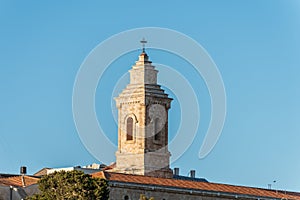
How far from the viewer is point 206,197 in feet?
357

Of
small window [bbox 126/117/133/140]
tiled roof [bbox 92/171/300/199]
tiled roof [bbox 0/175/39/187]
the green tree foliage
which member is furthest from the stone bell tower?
the green tree foliage

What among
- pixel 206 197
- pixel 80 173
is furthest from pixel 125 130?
pixel 80 173

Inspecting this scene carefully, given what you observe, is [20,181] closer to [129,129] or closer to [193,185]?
[129,129]

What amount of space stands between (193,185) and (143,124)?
792cm

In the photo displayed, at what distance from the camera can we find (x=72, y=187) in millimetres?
92250

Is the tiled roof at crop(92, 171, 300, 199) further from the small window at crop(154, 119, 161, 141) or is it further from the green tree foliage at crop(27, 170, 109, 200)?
the green tree foliage at crop(27, 170, 109, 200)

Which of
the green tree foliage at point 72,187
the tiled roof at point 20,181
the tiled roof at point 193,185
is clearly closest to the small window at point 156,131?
the tiled roof at point 193,185

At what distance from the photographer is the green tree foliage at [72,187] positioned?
302ft

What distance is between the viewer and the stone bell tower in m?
114

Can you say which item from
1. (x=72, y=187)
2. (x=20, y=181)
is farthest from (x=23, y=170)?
(x=72, y=187)

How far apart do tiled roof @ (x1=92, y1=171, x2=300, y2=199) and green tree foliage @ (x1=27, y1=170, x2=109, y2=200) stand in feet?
27.7

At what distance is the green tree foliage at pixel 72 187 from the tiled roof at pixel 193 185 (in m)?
8.43

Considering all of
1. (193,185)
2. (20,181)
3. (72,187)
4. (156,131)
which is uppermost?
(156,131)

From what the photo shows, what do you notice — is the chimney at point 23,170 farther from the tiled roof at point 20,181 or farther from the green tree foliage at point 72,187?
the green tree foliage at point 72,187
